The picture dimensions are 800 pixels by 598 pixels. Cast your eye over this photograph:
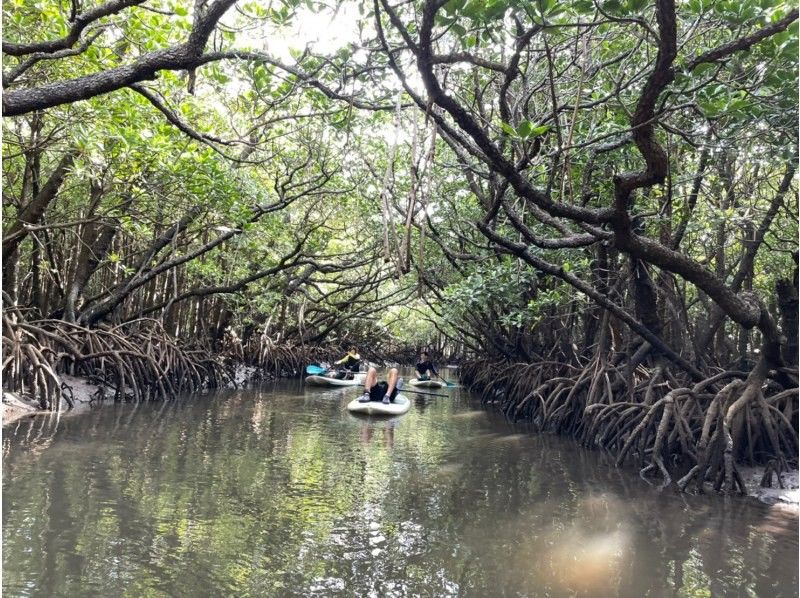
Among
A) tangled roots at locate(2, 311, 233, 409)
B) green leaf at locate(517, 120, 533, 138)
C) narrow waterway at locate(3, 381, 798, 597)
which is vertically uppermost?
green leaf at locate(517, 120, 533, 138)

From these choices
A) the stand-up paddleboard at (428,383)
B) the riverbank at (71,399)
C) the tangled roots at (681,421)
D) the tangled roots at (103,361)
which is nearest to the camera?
the tangled roots at (681,421)

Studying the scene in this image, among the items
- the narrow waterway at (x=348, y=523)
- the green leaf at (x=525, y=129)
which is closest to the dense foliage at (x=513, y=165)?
the green leaf at (x=525, y=129)

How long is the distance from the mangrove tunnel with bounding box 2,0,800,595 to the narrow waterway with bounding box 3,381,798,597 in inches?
23.8

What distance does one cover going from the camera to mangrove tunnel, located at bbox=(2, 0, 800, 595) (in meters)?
3.88

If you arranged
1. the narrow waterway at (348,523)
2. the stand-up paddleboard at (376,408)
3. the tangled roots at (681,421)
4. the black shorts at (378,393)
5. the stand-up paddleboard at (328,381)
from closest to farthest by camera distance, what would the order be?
the narrow waterway at (348,523)
the tangled roots at (681,421)
the stand-up paddleboard at (376,408)
the black shorts at (378,393)
the stand-up paddleboard at (328,381)

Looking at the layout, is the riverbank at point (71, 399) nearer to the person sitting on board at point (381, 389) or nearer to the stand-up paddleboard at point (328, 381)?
the stand-up paddleboard at point (328, 381)

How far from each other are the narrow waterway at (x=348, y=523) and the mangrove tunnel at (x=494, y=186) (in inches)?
23.8

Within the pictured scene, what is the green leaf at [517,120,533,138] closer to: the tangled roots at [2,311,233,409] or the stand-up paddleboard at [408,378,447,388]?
the tangled roots at [2,311,233,409]

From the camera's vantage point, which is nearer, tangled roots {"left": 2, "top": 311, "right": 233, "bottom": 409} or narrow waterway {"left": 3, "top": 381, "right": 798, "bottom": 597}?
narrow waterway {"left": 3, "top": 381, "right": 798, "bottom": 597}

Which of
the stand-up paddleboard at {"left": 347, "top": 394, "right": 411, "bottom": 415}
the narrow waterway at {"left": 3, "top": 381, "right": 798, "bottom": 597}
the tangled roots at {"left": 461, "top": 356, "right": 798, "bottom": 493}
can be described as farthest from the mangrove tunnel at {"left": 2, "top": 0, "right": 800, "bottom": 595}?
the stand-up paddleboard at {"left": 347, "top": 394, "right": 411, "bottom": 415}

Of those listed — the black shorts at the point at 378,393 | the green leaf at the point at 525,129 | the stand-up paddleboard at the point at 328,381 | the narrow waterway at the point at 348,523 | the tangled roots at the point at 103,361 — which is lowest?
the narrow waterway at the point at 348,523

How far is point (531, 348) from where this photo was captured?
12875 millimetres

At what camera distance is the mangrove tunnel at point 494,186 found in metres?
3.88

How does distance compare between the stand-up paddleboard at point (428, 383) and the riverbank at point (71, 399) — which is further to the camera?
the stand-up paddleboard at point (428, 383)
